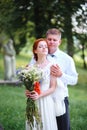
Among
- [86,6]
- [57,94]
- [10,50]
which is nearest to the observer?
[57,94]

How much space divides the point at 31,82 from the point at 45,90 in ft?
0.92

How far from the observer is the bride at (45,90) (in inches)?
221

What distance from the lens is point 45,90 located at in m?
5.62

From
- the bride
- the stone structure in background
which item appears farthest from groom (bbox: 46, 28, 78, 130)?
the stone structure in background

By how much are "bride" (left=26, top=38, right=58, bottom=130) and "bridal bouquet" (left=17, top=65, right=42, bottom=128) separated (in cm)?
7

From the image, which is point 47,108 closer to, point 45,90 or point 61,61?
point 45,90

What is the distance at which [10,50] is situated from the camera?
2058cm

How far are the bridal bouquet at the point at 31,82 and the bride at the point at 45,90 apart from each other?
0.24ft

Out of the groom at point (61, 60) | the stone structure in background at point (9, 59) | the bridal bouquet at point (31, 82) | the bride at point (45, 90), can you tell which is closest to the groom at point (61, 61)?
the groom at point (61, 60)

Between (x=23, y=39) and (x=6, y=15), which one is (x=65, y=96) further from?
(x=23, y=39)

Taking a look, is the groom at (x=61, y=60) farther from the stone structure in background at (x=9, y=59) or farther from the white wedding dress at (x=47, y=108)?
the stone structure in background at (x=9, y=59)

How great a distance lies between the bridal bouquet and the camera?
5.41 metres

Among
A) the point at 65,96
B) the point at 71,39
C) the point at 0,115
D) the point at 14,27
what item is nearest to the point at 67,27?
the point at 71,39

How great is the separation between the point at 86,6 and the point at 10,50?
979 centimetres
